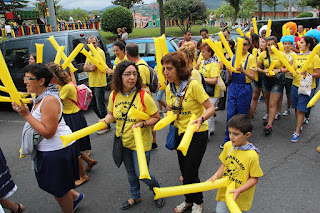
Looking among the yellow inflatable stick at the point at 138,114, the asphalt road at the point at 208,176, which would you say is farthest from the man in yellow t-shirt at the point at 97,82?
the yellow inflatable stick at the point at 138,114

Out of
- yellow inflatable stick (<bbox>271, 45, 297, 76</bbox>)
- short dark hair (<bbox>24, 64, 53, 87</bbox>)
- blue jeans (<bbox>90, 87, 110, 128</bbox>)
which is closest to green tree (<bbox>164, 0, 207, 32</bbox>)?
blue jeans (<bbox>90, 87, 110, 128</bbox>)

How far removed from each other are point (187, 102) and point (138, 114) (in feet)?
1.79

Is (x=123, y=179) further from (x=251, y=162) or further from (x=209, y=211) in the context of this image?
(x=251, y=162)

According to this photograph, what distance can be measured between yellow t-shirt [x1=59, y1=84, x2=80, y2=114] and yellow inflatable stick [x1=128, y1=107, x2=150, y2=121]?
1.40 metres

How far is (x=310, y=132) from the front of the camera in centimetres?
499

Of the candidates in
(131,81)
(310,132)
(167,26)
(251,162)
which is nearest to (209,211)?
(251,162)

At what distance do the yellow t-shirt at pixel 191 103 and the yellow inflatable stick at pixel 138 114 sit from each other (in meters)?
0.32

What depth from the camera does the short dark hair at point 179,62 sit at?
2.57 m

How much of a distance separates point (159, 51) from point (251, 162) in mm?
1700

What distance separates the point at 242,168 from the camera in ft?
7.14

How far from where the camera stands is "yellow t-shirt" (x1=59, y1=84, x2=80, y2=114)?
3.39m

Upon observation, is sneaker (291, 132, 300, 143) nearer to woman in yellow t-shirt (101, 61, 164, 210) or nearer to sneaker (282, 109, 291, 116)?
sneaker (282, 109, 291, 116)

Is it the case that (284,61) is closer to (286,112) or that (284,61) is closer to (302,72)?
(302,72)

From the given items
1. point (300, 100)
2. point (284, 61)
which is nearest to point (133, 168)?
→ point (284, 61)
